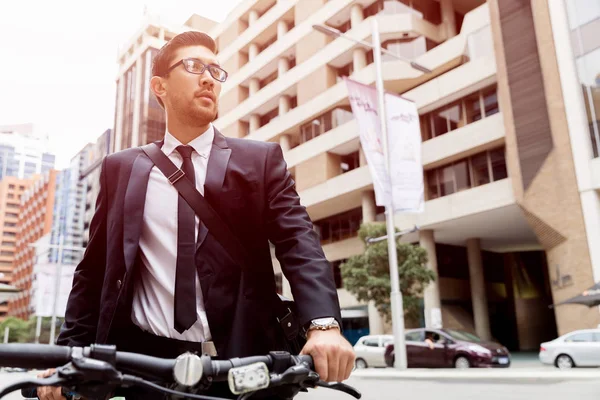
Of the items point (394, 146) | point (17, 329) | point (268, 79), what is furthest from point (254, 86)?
point (17, 329)

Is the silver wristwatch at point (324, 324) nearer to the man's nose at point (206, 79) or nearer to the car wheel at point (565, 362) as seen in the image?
the man's nose at point (206, 79)

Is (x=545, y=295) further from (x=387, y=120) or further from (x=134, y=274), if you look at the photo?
(x=134, y=274)

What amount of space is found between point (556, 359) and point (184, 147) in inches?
735

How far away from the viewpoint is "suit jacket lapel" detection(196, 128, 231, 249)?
6.09 ft

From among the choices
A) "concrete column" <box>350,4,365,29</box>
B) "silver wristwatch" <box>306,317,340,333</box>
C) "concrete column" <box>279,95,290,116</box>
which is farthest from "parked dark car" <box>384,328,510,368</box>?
"concrete column" <box>279,95,290,116</box>

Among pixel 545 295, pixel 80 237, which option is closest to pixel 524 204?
pixel 545 295

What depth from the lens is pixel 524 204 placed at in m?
23.8

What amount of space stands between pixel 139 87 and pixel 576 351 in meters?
55.6

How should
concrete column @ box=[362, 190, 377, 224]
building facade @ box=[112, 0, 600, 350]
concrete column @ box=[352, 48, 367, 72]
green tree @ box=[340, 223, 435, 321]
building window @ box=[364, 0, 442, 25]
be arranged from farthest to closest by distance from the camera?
concrete column @ box=[352, 48, 367, 72] → building window @ box=[364, 0, 442, 25] → concrete column @ box=[362, 190, 377, 224] → green tree @ box=[340, 223, 435, 321] → building facade @ box=[112, 0, 600, 350]

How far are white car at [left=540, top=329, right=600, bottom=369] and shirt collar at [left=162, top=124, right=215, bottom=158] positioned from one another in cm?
1822

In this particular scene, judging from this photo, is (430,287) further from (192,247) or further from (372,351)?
(192,247)

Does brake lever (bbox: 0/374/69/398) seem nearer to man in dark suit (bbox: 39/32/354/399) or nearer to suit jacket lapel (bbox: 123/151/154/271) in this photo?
man in dark suit (bbox: 39/32/354/399)

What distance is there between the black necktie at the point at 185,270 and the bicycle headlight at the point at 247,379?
0.63 metres

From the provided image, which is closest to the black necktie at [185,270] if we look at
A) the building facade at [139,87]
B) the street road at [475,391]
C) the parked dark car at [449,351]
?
the street road at [475,391]
